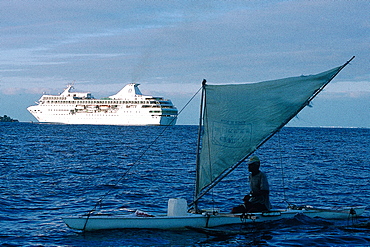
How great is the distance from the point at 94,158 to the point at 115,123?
84.0m

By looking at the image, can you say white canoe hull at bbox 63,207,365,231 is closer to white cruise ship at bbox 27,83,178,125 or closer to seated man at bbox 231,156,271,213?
seated man at bbox 231,156,271,213

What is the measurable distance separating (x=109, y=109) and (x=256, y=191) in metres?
105

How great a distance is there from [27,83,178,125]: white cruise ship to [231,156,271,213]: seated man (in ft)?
315

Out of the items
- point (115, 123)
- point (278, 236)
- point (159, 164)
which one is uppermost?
point (115, 123)

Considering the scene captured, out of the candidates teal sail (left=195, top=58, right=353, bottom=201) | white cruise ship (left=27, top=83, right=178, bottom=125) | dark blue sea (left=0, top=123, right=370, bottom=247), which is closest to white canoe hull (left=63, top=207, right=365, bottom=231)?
dark blue sea (left=0, top=123, right=370, bottom=247)

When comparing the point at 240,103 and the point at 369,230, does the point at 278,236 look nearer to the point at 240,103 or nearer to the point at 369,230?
the point at 369,230

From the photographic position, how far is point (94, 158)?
31109mm

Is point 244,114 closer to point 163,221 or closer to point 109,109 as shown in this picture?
point 163,221

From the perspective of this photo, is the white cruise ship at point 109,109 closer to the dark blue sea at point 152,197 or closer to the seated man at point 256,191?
the dark blue sea at point 152,197

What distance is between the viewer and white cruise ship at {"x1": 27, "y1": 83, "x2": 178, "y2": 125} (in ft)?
364

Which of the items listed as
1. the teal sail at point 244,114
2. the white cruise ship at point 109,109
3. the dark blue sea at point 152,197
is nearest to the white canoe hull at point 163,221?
the dark blue sea at point 152,197

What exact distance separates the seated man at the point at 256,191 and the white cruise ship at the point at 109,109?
95.9 metres

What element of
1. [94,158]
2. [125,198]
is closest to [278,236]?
[125,198]

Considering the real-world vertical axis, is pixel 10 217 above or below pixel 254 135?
below
